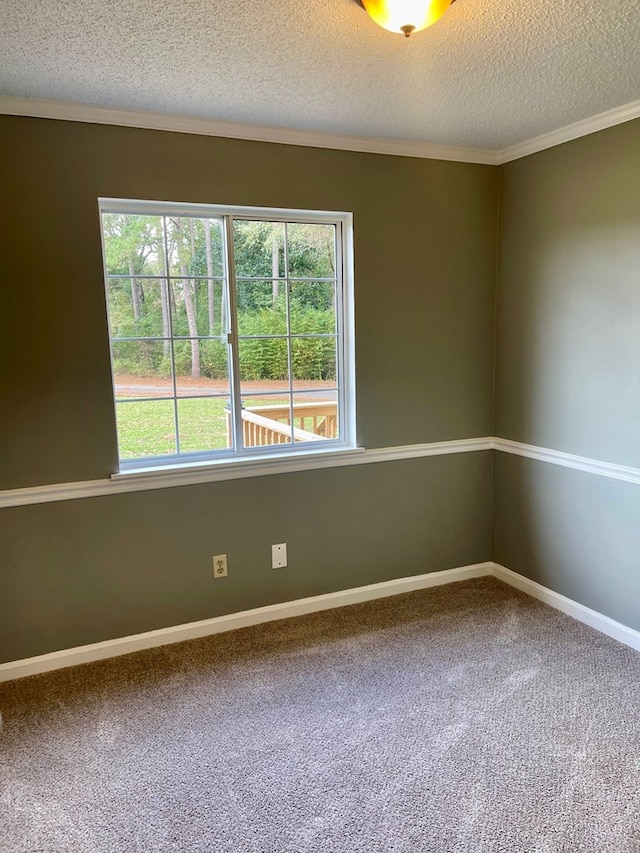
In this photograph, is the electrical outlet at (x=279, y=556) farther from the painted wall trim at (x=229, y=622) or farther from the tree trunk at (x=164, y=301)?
the tree trunk at (x=164, y=301)

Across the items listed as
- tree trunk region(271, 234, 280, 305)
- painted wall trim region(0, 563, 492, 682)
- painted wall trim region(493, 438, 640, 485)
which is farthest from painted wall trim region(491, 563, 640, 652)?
tree trunk region(271, 234, 280, 305)

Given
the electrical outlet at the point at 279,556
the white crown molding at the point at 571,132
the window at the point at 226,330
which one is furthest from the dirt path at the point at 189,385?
the white crown molding at the point at 571,132

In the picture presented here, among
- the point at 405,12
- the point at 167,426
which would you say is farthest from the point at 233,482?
the point at 405,12

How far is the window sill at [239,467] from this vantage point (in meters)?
2.50

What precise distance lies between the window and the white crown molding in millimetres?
939

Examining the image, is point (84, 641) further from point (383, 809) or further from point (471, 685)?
point (471, 685)

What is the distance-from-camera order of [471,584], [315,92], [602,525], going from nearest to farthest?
[315,92], [602,525], [471,584]

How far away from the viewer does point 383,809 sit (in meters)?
1.68

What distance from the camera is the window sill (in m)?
2.50

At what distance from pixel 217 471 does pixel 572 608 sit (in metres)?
1.88

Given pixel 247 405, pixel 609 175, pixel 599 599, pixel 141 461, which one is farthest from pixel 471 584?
pixel 609 175

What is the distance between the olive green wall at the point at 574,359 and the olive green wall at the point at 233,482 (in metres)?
A: 0.19

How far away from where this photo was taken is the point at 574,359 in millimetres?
2689

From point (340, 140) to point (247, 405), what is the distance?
52.3 inches
